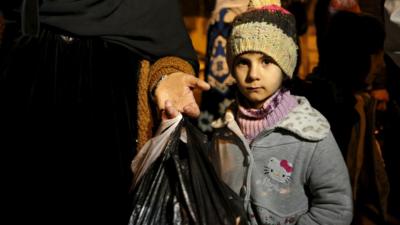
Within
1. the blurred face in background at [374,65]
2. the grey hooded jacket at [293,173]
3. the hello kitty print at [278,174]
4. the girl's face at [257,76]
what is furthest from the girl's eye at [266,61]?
the blurred face in background at [374,65]

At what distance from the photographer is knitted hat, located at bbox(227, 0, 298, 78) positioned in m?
1.25

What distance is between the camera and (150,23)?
1.34 m

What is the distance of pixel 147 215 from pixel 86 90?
1.41 feet

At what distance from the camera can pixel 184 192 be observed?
1111 millimetres

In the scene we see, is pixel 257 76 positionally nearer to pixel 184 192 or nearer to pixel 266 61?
pixel 266 61

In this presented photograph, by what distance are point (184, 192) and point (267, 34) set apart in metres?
0.54

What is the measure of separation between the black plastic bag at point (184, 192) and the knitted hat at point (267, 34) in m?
0.32

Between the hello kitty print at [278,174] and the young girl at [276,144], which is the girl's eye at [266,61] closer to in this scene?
the young girl at [276,144]

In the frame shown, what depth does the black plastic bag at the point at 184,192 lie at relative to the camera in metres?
1.11

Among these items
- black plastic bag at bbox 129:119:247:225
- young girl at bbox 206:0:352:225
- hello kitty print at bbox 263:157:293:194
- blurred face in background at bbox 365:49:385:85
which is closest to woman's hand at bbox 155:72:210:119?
black plastic bag at bbox 129:119:247:225

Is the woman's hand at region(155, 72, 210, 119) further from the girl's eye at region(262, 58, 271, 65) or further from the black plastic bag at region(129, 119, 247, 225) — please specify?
the girl's eye at region(262, 58, 271, 65)

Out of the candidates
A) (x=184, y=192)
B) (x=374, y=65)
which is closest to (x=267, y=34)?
(x=184, y=192)

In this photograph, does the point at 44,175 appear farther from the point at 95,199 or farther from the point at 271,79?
the point at 271,79

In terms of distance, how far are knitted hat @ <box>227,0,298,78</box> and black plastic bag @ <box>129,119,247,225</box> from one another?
320 mm
